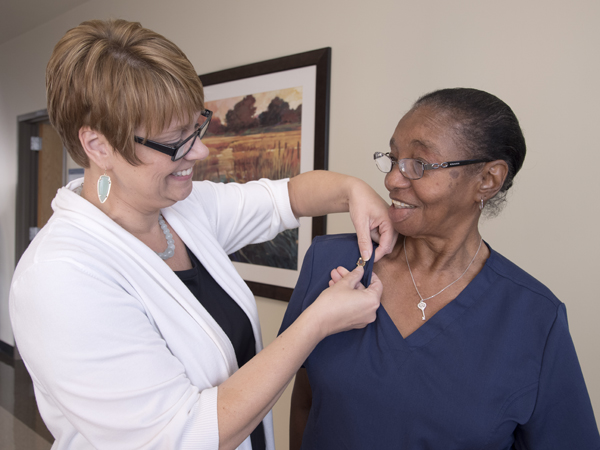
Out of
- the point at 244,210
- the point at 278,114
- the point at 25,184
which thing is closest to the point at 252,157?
the point at 278,114

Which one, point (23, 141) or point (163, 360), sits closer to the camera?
point (163, 360)

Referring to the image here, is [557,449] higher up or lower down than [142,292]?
lower down

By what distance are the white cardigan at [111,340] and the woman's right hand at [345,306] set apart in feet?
0.94

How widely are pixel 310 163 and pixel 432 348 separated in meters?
1.44

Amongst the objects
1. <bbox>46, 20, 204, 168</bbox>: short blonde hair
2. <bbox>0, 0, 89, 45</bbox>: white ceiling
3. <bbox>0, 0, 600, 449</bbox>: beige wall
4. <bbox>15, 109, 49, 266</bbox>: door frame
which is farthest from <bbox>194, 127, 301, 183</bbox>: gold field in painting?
<bbox>15, 109, 49, 266</bbox>: door frame

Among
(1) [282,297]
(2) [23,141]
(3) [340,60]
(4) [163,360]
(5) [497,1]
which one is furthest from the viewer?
(2) [23,141]

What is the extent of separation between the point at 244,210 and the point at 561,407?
1.04 metres

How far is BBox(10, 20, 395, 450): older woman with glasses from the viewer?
80cm

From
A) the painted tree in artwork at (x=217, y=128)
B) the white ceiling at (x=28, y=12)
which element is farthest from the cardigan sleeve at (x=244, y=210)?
the white ceiling at (x=28, y=12)

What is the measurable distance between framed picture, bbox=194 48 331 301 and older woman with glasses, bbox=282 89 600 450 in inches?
45.2

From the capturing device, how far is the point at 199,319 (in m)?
1.04

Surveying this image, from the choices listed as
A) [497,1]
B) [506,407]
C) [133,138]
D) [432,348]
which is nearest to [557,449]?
[506,407]

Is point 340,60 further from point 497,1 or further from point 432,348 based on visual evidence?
point 432,348

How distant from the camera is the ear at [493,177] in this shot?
3.52 ft
